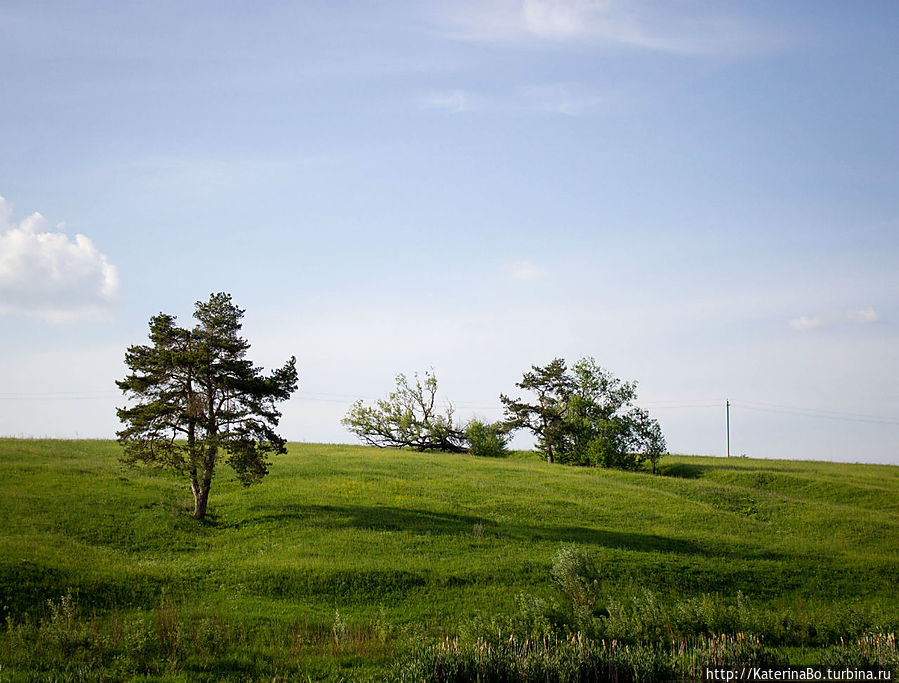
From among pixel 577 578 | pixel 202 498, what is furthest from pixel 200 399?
pixel 577 578

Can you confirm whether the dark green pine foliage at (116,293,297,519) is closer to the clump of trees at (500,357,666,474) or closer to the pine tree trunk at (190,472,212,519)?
the pine tree trunk at (190,472,212,519)

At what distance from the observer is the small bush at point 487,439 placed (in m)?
69.2

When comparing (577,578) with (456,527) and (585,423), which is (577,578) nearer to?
(456,527)

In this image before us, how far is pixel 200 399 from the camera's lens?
1238 inches

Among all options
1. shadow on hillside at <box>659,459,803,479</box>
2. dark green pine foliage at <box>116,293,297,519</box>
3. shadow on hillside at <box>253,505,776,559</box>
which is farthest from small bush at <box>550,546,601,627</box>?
shadow on hillside at <box>659,459,803,479</box>

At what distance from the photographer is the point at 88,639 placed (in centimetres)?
1336

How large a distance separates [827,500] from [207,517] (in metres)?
43.2

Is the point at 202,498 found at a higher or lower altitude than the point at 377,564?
higher

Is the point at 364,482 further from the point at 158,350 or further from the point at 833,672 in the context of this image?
the point at 833,672

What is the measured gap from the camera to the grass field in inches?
563

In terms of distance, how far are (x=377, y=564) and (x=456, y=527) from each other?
7.46m

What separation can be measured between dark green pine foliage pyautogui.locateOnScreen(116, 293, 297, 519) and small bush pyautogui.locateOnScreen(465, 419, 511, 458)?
38933 mm

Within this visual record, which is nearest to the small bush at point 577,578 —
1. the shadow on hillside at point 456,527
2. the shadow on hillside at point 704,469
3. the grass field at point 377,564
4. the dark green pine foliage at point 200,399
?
the grass field at point 377,564

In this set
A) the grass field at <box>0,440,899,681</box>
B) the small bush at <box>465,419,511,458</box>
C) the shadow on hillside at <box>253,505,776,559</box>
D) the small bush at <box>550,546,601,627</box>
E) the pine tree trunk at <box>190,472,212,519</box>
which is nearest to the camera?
the grass field at <box>0,440,899,681</box>
